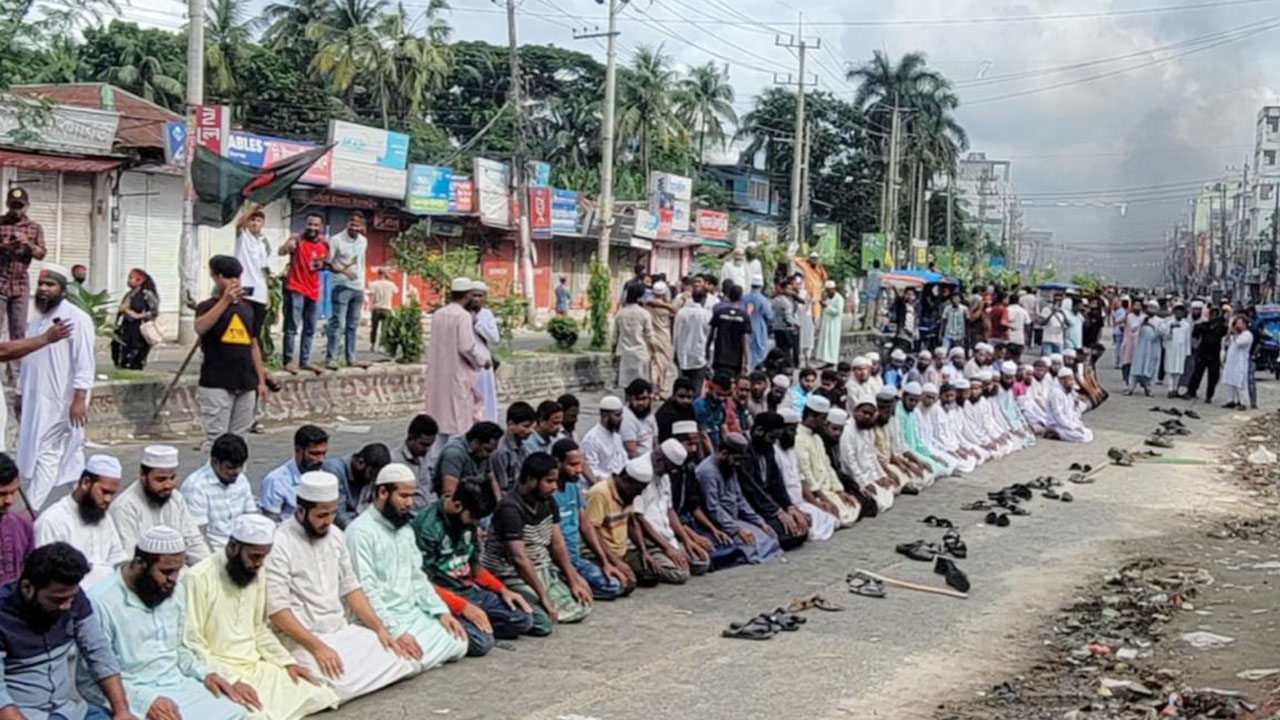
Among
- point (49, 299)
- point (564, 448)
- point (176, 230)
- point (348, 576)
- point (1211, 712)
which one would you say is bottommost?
point (1211, 712)

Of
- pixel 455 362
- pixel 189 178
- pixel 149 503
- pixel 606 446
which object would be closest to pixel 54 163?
pixel 189 178

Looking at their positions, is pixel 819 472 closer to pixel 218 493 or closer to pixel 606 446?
pixel 606 446

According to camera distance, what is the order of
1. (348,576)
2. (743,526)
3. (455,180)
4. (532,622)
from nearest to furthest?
(348,576), (532,622), (743,526), (455,180)

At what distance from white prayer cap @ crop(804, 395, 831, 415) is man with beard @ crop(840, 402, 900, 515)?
350 millimetres

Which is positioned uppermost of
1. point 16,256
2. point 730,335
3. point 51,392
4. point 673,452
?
point 16,256

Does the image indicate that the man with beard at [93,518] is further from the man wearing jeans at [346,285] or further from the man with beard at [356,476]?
the man wearing jeans at [346,285]

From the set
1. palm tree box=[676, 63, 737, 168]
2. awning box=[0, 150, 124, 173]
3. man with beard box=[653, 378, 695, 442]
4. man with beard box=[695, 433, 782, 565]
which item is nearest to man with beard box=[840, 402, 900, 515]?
man with beard box=[653, 378, 695, 442]

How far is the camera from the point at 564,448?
900 centimetres

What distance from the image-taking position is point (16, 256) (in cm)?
1053

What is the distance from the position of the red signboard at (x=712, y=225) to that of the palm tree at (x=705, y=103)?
16517mm

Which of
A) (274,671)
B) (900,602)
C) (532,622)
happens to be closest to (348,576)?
(274,671)

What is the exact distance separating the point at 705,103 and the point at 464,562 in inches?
2539

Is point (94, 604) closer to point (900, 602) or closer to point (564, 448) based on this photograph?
point (564, 448)

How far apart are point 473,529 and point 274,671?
1.93 m
